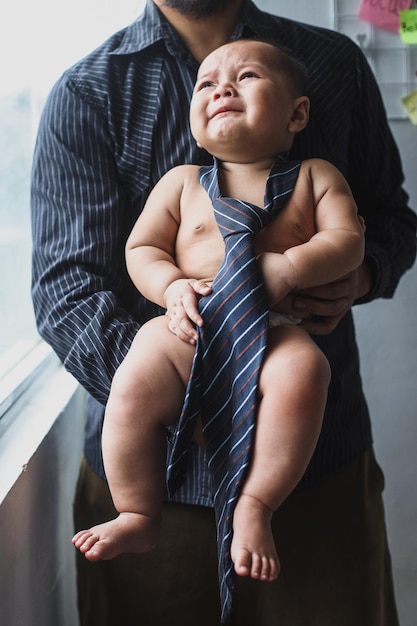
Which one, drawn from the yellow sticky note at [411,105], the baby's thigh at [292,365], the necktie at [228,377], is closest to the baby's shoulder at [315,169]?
the necktie at [228,377]

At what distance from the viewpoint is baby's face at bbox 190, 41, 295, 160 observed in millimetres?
1015

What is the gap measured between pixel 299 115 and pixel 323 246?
0.25 metres

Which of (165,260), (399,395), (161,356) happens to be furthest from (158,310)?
(399,395)

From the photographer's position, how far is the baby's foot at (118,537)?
85 centimetres

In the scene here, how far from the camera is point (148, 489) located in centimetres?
91

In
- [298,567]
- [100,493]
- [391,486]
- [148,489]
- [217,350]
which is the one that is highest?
[217,350]

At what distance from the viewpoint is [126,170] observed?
3.96ft

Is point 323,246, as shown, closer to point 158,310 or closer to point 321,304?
point 321,304

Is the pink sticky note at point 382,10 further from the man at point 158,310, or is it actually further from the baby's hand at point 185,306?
the baby's hand at point 185,306

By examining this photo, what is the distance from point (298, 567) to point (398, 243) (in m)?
0.59

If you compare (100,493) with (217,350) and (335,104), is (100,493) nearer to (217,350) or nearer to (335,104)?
(217,350)

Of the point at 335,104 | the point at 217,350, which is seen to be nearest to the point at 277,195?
the point at 217,350

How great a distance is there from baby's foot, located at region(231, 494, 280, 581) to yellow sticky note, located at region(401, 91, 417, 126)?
3.80 feet

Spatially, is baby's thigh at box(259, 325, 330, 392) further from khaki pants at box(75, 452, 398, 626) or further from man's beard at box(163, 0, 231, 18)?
man's beard at box(163, 0, 231, 18)
